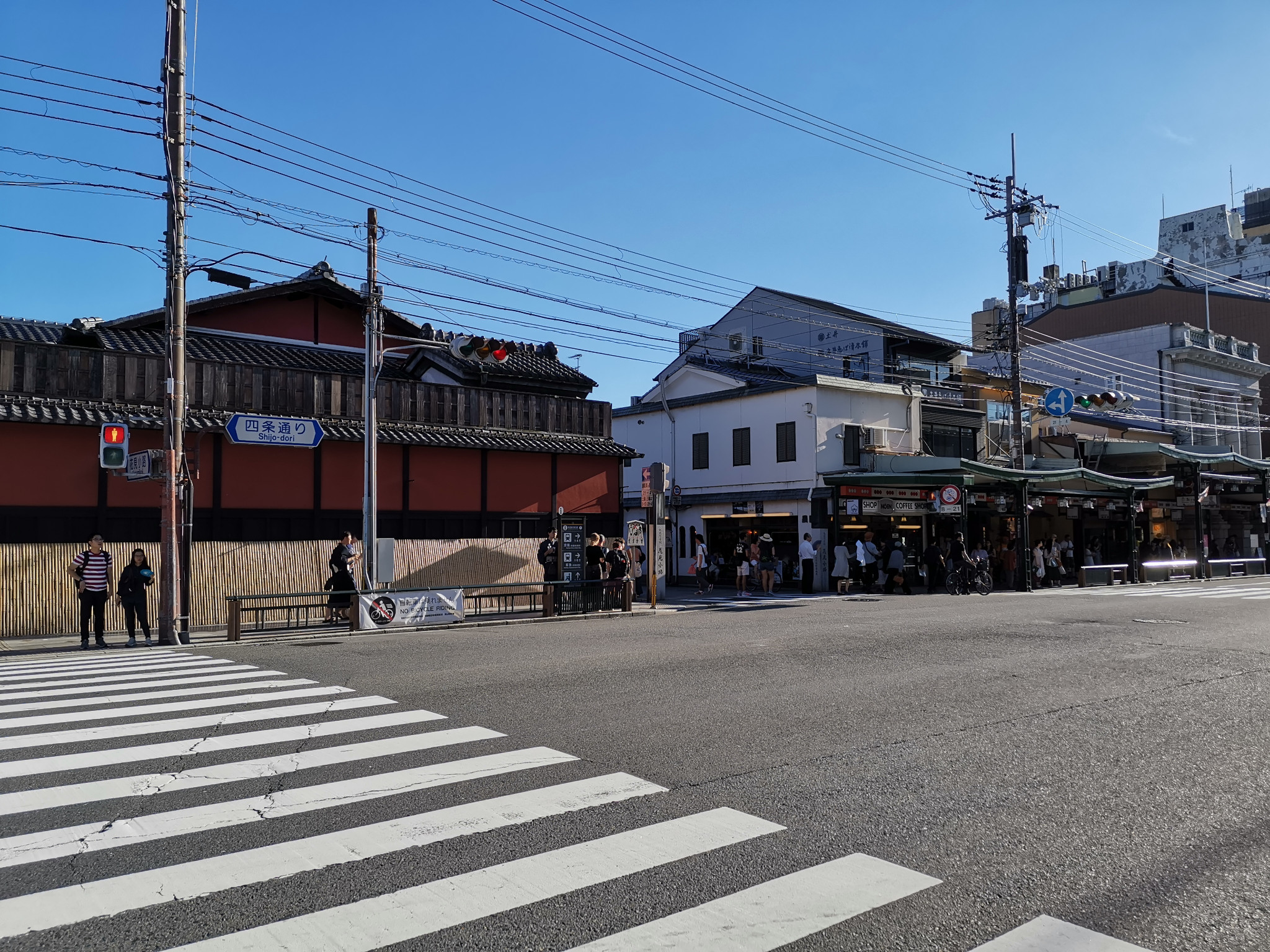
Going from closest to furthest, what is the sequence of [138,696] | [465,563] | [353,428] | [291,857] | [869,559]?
[291,857]
[138,696]
[353,428]
[465,563]
[869,559]

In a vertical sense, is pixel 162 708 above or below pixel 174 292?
below

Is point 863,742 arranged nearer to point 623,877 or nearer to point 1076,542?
point 623,877

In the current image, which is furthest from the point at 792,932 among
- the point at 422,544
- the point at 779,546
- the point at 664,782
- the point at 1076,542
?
the point at 1076,542

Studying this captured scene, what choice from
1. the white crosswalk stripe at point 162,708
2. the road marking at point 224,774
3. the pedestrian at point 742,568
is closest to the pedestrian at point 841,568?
the pedestrian at point 742,568

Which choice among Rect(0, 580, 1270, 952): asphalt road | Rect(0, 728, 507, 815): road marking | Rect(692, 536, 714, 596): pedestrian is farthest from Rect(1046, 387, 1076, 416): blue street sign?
Rect(0, 728, 507, 815): road marking

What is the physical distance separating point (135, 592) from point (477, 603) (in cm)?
728

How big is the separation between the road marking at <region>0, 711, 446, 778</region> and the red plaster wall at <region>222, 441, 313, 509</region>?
13866mm

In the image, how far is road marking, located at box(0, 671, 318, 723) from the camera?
919 cm

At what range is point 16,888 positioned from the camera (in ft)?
14.5

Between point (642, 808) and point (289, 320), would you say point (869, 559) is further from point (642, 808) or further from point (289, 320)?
point (642, 808)

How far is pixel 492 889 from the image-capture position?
4324 mm

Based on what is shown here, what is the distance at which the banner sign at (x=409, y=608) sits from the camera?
1747cm

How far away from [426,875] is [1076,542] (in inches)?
1558

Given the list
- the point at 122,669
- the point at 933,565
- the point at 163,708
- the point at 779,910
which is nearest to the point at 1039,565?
the point at 933,565
